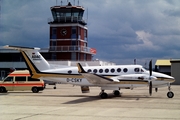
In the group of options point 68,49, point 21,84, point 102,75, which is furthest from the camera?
point 68,49

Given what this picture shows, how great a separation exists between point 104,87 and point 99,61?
31.9 meters

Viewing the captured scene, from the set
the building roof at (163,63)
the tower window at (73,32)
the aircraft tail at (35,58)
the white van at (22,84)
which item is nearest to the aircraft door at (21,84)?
the white van at (22,84)

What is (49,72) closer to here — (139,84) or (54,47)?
(139,84)

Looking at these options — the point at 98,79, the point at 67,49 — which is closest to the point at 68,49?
the point at 67,49

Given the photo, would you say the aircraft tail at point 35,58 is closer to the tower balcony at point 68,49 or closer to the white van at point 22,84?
the white van at point 22,84

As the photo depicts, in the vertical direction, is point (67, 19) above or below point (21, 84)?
above

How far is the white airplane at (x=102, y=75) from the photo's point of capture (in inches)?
832

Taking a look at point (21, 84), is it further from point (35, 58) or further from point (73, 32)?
point (73, 32)

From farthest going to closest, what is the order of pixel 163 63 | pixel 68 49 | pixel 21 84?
pixel 163 63, pixel 68 49, pixel 21 84

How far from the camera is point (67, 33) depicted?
194ft

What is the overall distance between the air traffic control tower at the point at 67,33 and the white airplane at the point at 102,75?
32.0m

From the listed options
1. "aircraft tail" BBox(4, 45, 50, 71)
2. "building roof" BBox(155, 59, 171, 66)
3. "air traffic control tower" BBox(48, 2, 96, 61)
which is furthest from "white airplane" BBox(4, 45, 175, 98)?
"building roof" BBox(155, 59, 171, 66)

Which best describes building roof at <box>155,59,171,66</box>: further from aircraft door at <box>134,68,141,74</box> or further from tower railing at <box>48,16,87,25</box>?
aircraft door at <box>134,68,141,74</box>

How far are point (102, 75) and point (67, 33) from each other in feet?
122
